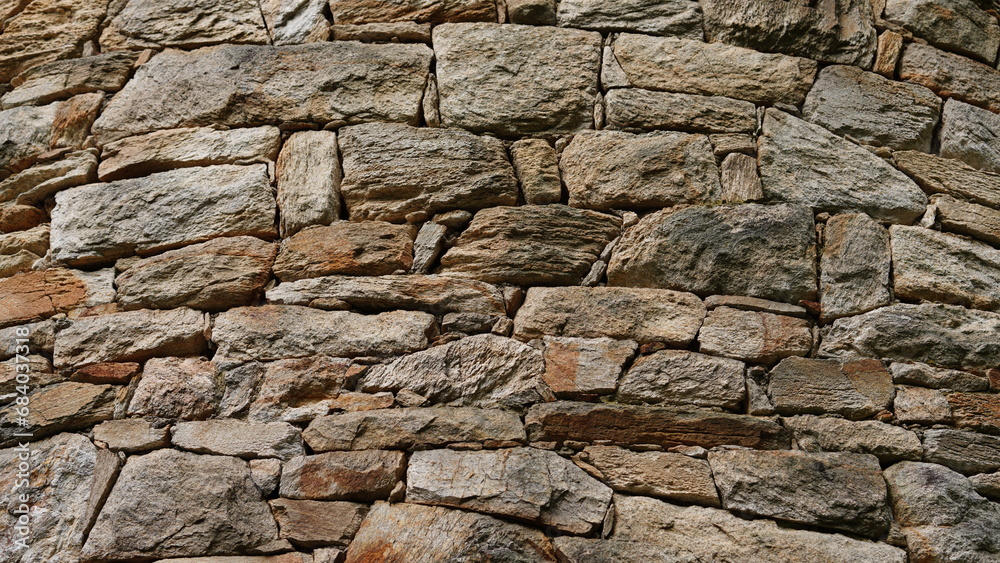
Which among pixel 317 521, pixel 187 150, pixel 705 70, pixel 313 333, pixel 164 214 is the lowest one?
pixel 317 521

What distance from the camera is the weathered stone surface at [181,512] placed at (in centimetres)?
234

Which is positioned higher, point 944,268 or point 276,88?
point 276,88

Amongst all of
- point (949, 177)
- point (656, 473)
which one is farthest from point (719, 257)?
point (949, 177)

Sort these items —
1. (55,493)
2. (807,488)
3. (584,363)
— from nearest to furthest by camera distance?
(807,488)
(55,493)
(584,363)

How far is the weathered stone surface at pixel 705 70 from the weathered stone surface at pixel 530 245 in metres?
0.62

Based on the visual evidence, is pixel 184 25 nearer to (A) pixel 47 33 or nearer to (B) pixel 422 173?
(A) pixel 47 33

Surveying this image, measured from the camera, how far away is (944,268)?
Answer: 285 cm

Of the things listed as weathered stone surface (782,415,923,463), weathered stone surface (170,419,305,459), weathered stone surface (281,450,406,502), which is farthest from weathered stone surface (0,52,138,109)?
weathered stone surface (782,415,923,463)

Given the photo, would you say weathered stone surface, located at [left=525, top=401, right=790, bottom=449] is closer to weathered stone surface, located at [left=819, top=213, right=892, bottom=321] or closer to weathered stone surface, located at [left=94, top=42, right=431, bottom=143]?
weathered stone surface, located at [left=819, top=213, right=892, bottom=321]

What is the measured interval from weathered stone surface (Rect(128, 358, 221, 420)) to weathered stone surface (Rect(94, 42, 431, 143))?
98 centimetres

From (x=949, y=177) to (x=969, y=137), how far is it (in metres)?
Result: 0.25

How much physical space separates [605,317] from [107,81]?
2236 millimetres

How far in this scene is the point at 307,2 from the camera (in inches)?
131

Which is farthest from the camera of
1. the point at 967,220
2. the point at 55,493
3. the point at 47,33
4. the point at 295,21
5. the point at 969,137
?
the point at 47,33
